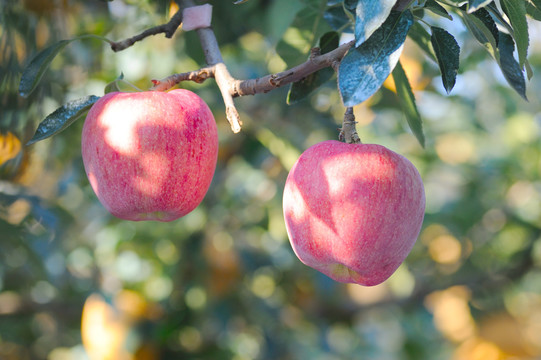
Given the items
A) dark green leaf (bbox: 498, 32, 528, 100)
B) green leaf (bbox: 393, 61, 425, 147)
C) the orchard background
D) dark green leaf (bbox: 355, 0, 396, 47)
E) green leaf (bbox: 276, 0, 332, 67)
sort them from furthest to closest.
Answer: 1. the orchard background
2. green leaf (bbox: 276, 0, 332, 67)
3. green leaf (bbox: 393, 61, 425, 147)
4. dark green leaf (bbox: 498, 32, 528, 100)
5. dark green leaf (bbox: 355, 0, 396, 47)

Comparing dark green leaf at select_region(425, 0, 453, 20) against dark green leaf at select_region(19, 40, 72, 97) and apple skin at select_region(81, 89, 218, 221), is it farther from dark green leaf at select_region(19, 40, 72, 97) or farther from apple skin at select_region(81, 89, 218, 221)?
dark green leaf at select_region(19, 40, 72, 97)

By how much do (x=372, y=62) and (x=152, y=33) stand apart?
10.8 inches

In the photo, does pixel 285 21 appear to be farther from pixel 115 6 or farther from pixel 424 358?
pixel 424 358

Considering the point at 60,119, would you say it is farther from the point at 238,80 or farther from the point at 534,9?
the point at 534,9

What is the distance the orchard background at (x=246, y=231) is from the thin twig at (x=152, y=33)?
25cm

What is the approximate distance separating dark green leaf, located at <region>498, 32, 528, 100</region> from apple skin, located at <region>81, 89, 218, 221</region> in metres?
0.29

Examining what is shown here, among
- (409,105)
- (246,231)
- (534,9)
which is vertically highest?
(534,9)

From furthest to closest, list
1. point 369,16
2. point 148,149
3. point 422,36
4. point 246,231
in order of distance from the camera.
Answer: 1. point 246,231
2. point 422,36
3. point 148,149
4. point 369,16

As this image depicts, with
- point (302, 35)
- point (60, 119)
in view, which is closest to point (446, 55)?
point (302, 35)

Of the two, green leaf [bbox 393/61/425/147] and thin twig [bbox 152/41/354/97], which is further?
green leaf [bbox 393/61/425/147]

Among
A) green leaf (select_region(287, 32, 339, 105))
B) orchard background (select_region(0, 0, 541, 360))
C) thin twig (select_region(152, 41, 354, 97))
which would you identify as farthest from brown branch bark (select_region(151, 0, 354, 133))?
orchard background (select_region(0, 0, 541, 360))

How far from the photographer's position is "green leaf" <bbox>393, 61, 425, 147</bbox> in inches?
23.5

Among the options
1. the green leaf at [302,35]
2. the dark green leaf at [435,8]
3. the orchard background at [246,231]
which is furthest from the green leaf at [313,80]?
the orchard background at [246,231]

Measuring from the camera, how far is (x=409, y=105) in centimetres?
60
